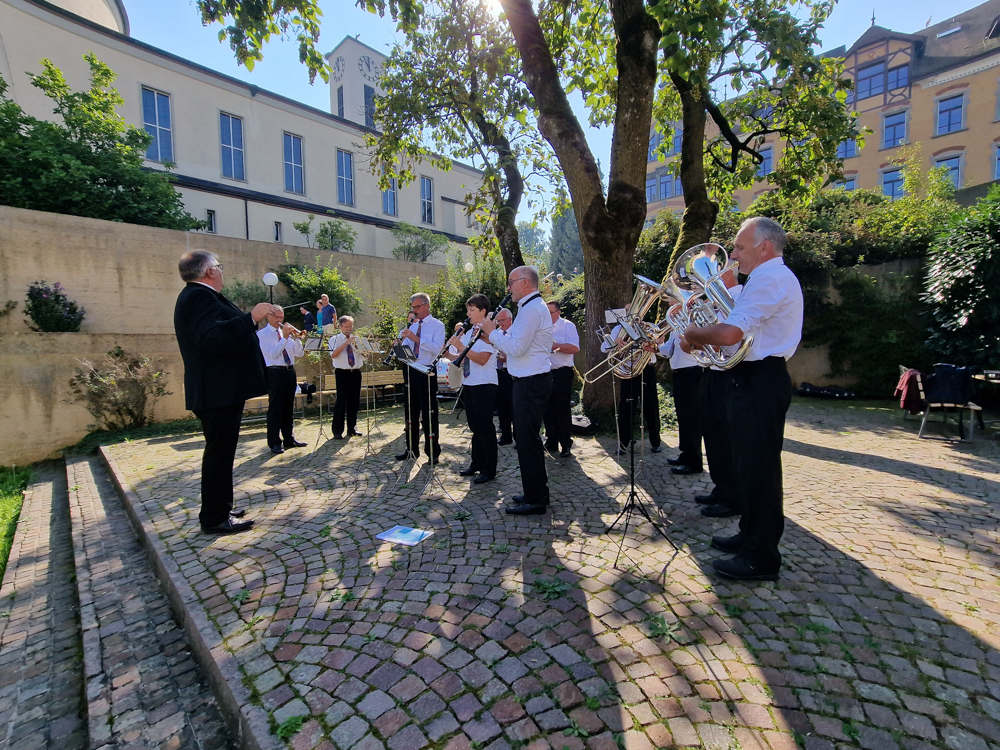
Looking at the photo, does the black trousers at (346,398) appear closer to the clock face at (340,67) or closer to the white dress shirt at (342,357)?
the white dress shirt at (342,357)

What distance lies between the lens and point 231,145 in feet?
67.1

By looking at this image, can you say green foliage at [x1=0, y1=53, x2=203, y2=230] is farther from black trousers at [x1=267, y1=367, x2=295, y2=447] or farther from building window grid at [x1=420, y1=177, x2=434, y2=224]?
building window grid at [x1=420, y1=177, x2=434, y2=224]

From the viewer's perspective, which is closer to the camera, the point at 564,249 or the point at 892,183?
the point at 892,183

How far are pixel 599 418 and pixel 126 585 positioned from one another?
6.34 metres

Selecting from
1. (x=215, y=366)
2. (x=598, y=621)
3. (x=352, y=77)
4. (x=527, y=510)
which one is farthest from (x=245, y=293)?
(x=352, y=77)

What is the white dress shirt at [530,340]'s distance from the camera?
441 cm

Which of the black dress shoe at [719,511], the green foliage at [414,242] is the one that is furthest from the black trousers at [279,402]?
the green foliage at [414,242]

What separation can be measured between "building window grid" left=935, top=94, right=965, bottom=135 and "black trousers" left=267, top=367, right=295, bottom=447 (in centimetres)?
3598

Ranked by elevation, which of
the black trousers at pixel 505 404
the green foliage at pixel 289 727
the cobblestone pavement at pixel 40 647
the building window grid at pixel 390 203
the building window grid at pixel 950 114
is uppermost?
the building window grid at pixel 950 114

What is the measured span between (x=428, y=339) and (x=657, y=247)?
379 inches

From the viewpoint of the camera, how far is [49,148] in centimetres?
984

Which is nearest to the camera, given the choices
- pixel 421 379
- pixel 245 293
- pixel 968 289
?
pixel 421 379

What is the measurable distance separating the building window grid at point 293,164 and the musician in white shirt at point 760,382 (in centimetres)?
2357

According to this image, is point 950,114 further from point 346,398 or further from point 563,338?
point 346,398
